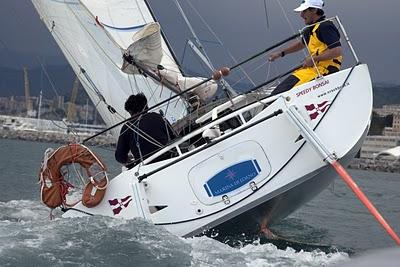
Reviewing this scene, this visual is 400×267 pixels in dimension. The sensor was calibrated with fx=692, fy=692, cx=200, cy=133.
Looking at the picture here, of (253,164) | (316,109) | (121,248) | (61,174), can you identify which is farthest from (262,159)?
(61,174)

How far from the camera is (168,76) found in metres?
9.08

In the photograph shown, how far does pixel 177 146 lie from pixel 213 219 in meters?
0.89

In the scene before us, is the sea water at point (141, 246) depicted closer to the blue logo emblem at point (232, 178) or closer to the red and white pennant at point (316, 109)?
the blue logo emblem at point (232, 178)

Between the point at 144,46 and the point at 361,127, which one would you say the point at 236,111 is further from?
the point at 144,46

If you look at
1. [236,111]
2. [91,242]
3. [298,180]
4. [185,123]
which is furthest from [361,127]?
[91,242]

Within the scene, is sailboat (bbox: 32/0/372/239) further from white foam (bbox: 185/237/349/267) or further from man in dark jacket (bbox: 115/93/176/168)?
white foam (bbox: 185/237/349/267)

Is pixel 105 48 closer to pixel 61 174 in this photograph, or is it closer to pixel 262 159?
pixel 61 174

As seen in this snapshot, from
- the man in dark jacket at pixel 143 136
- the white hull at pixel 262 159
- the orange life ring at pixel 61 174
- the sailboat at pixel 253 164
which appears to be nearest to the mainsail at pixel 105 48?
the man in dark jacket at pixel 143 136

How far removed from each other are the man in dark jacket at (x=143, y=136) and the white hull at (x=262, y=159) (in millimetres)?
602

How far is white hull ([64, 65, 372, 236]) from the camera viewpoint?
697 centimetres

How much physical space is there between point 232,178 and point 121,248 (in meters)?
1.48

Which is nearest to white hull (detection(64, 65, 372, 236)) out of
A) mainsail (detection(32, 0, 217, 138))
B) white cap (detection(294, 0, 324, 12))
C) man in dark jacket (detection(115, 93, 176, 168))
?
man in dark jacket (detection(115, 93, 176, 168))

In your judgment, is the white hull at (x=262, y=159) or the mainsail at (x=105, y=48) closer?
the white hull at (x=262, y=159)

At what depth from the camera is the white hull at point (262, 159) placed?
6.97 m
